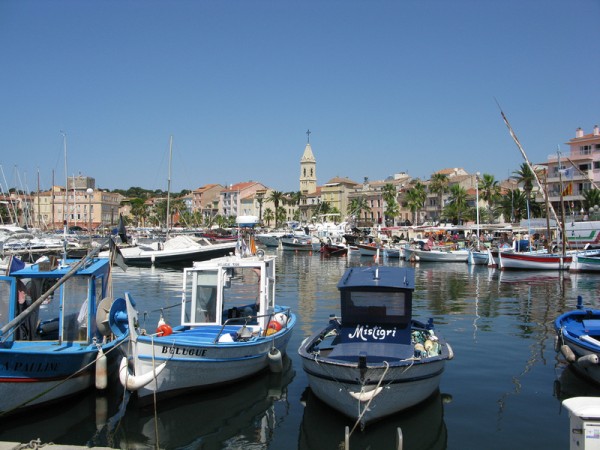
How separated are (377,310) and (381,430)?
305 cm

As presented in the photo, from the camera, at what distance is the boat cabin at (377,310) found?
522 inches

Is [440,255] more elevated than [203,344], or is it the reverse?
[203,344]

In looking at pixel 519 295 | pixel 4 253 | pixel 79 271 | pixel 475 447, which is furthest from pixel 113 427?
pixel 4 253

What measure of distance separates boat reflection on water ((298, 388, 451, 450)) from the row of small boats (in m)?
0.30

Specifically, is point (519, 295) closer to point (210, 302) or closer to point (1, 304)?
point (210, 302)

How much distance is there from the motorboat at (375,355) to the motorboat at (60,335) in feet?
15.6

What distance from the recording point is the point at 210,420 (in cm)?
1235

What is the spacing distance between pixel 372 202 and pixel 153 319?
394 ft

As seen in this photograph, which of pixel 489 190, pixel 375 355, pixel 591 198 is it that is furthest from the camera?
pixel 489 190

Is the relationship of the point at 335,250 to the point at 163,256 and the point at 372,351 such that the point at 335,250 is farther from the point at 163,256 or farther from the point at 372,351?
the point at 372,351

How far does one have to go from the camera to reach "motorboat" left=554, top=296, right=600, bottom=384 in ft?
45.1

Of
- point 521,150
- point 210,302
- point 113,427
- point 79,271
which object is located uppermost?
point 521,150

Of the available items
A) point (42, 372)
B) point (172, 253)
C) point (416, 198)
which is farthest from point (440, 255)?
point (42, 372)

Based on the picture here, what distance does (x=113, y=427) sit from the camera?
12.0 meters
